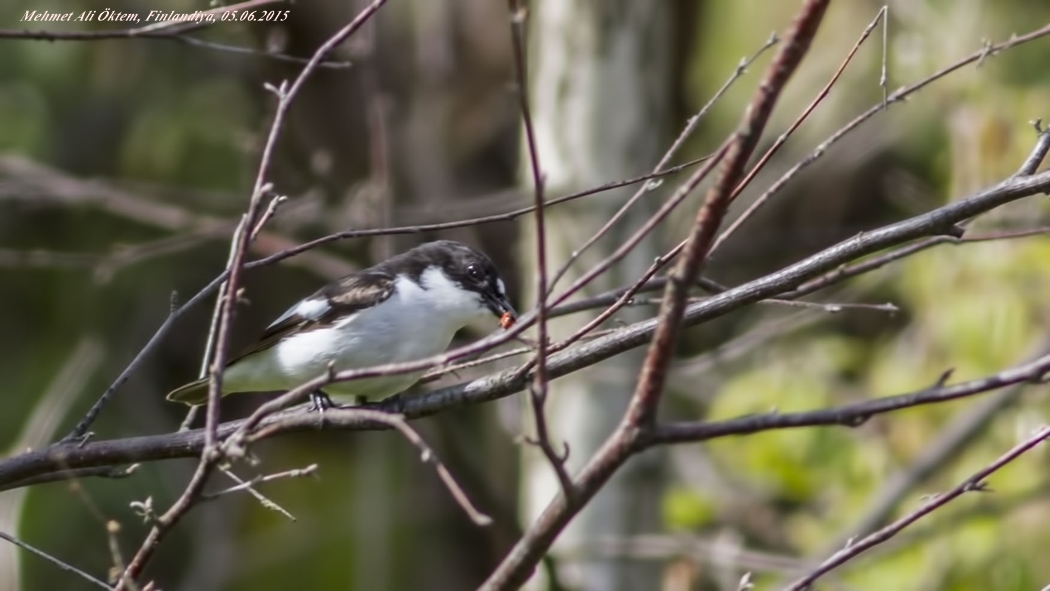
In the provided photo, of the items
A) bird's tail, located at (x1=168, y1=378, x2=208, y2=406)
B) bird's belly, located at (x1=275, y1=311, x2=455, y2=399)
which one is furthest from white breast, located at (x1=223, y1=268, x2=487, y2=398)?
bird's tail, located at (x1=168, y1=378, x2=208, y2=406)

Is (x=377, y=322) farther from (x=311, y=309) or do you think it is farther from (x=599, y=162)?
(x=599, y=162)

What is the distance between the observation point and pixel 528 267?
624cm

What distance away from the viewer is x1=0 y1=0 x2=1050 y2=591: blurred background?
5707mm

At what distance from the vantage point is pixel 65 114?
9.18m

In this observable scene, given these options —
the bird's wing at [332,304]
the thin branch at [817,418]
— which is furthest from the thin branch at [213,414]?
the bird's wing at [332,304]

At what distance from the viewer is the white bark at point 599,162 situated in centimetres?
572

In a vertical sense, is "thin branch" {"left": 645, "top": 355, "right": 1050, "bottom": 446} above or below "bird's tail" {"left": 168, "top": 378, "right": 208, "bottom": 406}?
above

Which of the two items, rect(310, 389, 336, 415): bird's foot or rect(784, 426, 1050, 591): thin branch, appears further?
rect(310, 389, 336, 415): bird's foot

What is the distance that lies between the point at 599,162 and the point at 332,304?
1.85 m

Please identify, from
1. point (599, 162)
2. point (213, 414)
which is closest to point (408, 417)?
point (213, 414)

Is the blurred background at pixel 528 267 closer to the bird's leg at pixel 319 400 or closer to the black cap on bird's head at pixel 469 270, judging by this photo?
the black cap on bird's head at pixel 469 270

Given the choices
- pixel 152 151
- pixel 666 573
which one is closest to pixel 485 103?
pixel 152 151

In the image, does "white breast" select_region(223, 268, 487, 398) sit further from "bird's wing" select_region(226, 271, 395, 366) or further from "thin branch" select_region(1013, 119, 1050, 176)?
"thin branch" select_region(1013, 119, 1050, 176)

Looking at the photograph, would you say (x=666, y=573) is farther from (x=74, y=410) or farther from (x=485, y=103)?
(x=485, y=103)
